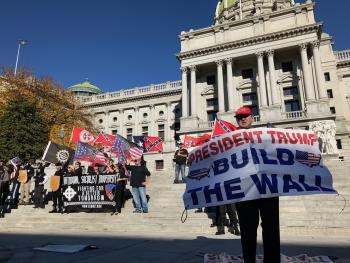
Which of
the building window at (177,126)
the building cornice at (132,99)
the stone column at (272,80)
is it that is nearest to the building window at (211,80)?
the building cornice at (132,99)

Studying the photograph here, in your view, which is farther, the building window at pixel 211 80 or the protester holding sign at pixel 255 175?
the building window at pixel 211 80

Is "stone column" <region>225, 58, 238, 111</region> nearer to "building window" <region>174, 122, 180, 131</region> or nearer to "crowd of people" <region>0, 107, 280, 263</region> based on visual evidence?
"building window" <region>174, 122, 180, 131</region>

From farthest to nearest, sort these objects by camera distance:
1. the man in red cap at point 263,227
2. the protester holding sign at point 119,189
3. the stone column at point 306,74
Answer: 1. the stone column at point 306,74
2. the protester holding sign at point 119,189
3. the man in red cap at point 263,227

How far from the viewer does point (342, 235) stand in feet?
25.5

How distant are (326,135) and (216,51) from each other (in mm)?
18945

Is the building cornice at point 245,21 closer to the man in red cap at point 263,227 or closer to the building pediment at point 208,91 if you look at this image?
the building pediment at point 208,91

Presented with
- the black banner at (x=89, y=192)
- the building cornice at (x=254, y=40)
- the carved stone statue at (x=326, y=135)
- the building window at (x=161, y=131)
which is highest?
the building cornice at (x=254, y=40)

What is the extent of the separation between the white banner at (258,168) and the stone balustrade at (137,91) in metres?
47.5

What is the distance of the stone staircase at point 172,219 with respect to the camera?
28.0 feet

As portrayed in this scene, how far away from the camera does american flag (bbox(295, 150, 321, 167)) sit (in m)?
4.19

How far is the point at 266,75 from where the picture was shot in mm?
39969

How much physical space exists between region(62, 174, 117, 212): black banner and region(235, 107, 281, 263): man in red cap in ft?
28.7

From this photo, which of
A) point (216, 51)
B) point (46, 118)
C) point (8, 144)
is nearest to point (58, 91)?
point (46, 118)

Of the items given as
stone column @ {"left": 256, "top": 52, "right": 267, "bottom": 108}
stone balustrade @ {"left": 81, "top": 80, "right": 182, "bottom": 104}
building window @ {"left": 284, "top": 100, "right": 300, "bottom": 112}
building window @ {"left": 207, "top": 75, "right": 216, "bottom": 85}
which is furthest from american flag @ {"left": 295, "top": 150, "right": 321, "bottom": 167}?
stone balustrade @ {"left": 81, "top": 80, "right": 182, "bottom": 104}
